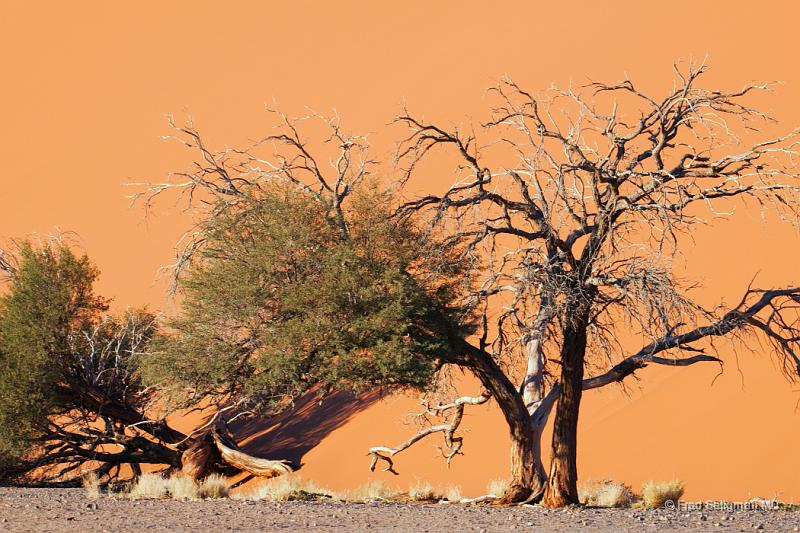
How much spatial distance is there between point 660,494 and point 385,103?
45.6 meters

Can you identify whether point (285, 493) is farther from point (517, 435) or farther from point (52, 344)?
point (52, 344)

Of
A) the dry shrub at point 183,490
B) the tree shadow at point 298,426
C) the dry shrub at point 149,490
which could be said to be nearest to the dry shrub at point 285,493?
the dry shrub at point 183,490

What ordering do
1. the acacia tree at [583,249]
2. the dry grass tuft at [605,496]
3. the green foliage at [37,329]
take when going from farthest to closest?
the green foliage at [37,329]
the dry grass tuft at [605,496]
the acacia tree at [583,249]

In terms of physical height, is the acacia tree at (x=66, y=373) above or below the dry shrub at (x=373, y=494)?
above

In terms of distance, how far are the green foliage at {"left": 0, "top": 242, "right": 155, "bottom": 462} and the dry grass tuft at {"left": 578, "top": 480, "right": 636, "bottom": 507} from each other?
9332mm

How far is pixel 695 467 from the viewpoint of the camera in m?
22.0

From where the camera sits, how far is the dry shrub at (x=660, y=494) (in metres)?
18.4

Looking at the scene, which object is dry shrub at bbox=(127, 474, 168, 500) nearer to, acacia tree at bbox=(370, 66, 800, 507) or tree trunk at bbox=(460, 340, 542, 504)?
acacia tree at bbox=(370, 66, 800, 507)

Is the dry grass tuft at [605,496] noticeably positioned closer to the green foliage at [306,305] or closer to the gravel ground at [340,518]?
the gravel ground at [340,518]

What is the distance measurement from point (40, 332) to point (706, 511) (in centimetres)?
1421

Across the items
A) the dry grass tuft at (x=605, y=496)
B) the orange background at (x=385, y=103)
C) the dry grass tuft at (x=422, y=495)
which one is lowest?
the dry grass tuft at (x=422, y=495)

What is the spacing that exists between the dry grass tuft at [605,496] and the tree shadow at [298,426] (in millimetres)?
9391

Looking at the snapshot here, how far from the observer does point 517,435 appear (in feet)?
58.4

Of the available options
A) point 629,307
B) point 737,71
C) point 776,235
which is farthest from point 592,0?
point 629,307
